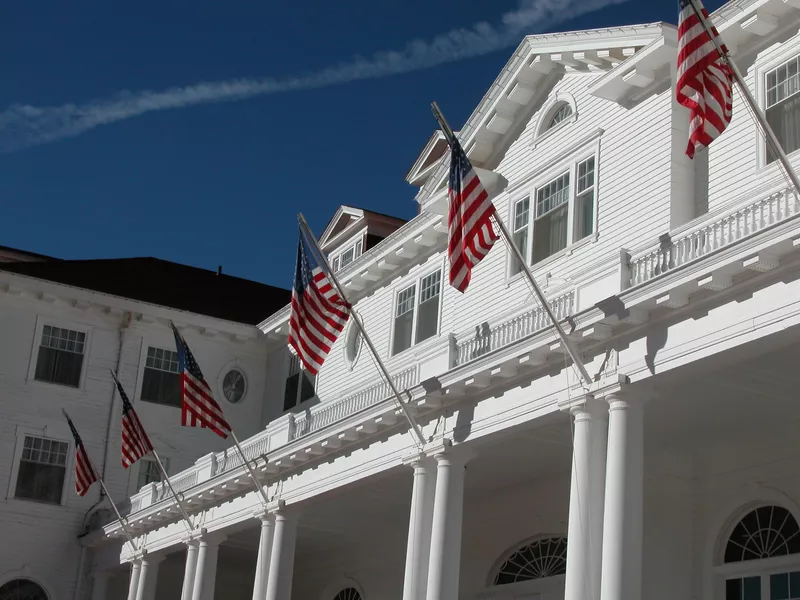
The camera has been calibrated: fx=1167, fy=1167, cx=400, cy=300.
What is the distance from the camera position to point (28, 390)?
115ft

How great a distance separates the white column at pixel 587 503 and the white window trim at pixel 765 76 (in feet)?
14.9

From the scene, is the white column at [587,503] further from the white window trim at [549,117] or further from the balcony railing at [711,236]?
the white window trim at [549,117]

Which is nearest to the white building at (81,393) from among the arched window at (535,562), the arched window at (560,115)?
the arched window at (535,562)

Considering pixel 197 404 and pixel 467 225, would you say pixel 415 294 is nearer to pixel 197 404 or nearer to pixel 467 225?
pixel 197 404

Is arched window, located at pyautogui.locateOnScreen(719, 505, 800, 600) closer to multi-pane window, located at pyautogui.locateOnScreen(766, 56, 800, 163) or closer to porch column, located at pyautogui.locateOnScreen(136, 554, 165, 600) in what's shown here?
multi-pane window, located at pyautogui.locateOnScreen(766, 56, 800, 163)

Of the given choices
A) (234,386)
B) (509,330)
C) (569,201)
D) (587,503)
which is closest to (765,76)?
(569,201)

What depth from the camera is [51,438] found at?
35250 mm

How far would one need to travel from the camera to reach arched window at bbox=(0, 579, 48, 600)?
3400 centimetres

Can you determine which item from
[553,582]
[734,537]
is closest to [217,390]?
[553,582]

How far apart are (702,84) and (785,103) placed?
4909 millimetres

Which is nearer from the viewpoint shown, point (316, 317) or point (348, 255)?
point (316, 317)

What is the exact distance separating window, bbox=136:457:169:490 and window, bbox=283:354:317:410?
4629 mm

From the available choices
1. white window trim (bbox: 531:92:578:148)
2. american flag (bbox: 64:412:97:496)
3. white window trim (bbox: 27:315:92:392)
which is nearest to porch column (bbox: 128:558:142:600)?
american flag (bbox: 64:412:97:496)

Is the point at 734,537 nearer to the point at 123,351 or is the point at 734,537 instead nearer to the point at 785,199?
the point at 785,199
